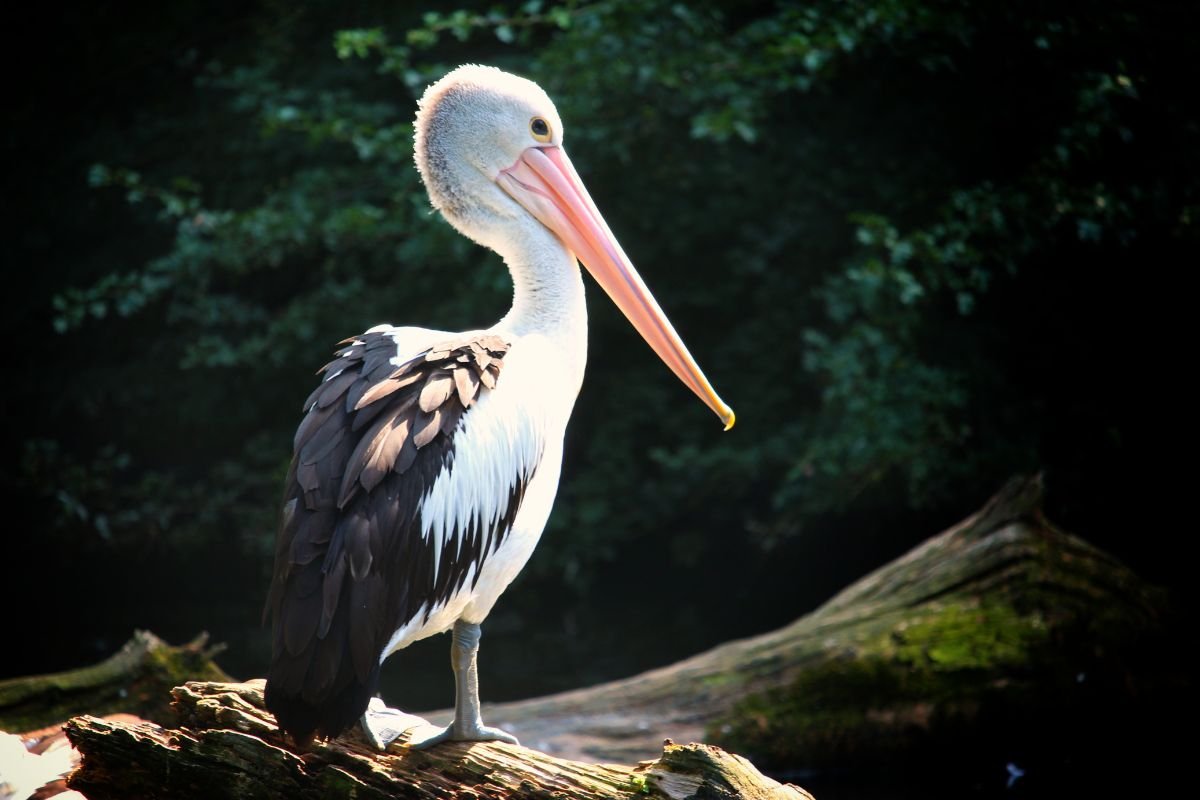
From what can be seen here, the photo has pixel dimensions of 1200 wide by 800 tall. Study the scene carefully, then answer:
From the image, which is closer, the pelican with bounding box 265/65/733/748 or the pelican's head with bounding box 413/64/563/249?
the pelican with bounding box 265/65/733/748

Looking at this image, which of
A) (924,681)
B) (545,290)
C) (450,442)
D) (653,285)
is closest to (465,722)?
(450,442)

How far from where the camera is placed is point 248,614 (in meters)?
7.87

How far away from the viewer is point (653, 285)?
312 inches

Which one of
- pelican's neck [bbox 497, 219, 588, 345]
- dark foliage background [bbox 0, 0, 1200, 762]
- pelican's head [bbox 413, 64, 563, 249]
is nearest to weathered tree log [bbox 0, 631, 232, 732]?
pelican's neck [bbox 497, 219, 588, 345]

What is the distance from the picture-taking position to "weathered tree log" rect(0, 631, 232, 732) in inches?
171

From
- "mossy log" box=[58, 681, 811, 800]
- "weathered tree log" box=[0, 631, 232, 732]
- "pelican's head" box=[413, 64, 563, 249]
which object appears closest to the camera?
"mossy log" box=[58, 681, 811, 800]

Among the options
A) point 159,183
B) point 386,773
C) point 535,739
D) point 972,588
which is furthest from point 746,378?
point 386,773

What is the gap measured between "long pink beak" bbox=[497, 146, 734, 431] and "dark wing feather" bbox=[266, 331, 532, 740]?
1.93ft

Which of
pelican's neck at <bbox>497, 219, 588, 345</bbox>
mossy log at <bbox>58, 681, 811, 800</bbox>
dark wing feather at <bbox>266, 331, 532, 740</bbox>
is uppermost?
pelican's neck at <bbox>497, 219, 588, 345</bbox>

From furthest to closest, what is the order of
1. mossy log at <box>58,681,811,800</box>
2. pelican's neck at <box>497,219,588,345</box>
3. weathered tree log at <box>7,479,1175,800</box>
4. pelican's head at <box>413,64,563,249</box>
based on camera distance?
weathered tree log at <box>7,479,1175,800</box> → pelican's head at <box>413,64,563,249</box> → pelican's neck at <box>497,219,588,345</box> → mossy log at <box>58,681,811,800</box>

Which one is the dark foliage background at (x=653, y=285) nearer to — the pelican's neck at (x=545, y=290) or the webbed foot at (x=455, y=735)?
the pelican's neck at (x=545, y=290)

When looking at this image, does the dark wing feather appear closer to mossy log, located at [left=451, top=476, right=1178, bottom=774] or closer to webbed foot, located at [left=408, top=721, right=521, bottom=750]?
webbed foot, located at [left=408, top=721, right=521, bottom=750]

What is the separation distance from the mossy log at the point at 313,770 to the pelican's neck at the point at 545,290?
1282 mm

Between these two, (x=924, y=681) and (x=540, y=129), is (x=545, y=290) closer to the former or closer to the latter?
(x=540, y=129)
